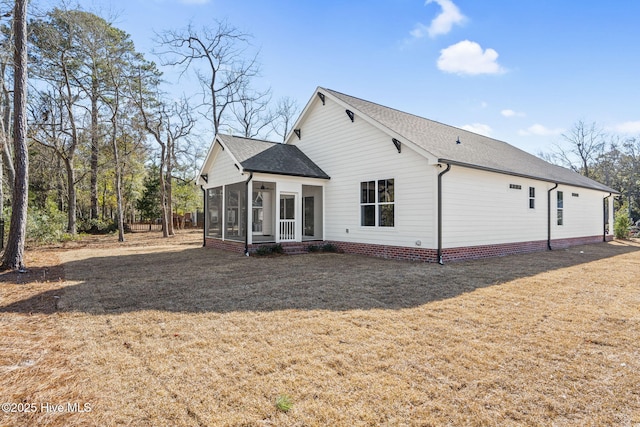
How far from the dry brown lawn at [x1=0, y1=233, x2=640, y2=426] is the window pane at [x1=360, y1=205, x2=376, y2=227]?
4689 millimetres

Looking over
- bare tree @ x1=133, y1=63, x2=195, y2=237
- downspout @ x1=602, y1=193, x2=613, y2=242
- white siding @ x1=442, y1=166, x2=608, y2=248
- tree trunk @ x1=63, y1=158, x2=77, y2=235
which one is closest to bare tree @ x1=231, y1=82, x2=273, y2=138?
bare tree @ x1=133, y1=63, x2=195, y2=237

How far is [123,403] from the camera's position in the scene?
8.92 ft

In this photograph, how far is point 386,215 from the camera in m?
11.5

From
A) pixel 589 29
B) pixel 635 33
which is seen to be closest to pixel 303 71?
pixel 589 29

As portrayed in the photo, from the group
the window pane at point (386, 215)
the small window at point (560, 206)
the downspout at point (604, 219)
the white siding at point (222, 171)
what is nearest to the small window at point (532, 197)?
the small window at point (560, 206)

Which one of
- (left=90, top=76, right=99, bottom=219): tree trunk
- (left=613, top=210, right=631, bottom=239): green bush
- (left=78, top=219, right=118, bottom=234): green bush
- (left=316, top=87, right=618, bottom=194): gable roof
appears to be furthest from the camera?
(left=78, top=219, right=118, bottom=234): green bush

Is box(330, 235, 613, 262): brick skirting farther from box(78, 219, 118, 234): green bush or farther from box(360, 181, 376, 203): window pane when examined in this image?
box(78, 219, 118, 234): green bush

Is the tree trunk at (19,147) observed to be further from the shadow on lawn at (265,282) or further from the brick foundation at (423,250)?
the brick foundation at (423,250)

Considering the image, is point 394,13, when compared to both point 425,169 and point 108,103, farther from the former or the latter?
point 108,103

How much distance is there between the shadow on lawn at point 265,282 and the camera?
5.62m

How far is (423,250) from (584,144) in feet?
124

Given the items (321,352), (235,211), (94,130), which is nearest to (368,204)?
(235,211)

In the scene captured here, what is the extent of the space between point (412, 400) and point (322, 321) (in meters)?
2.08

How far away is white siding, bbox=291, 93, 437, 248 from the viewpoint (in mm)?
10391
